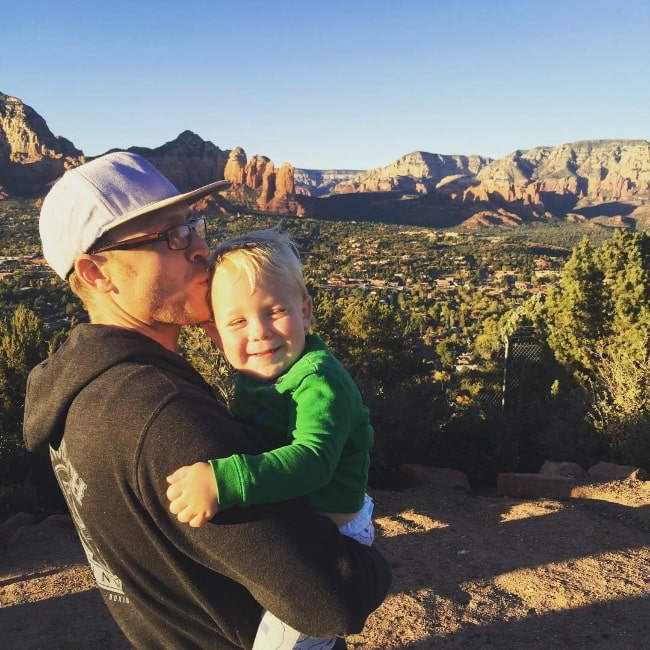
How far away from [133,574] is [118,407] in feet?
1.44

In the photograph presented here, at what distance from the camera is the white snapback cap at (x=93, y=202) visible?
1.45 m

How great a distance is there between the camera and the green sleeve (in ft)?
3.92

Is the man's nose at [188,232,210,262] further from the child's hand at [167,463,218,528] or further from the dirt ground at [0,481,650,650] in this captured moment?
the dirt ground at [0,481,650,650]

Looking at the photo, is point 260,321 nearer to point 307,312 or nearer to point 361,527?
point 307,312

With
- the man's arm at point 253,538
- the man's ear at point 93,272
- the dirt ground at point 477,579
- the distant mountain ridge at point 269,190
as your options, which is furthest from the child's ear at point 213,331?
the distant mountain ridge at point 269,190

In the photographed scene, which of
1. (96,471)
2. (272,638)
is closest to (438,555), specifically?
(272,638)

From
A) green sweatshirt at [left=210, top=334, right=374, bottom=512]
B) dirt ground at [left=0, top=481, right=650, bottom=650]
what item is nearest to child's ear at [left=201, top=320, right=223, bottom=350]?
green sweatshirt at [left=210, top=334, right=374, bottom=512]

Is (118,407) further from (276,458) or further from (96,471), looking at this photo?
(276,458)

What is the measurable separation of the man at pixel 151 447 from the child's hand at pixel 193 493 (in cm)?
3

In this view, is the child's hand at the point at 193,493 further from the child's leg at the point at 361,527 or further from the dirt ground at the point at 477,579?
the dirt ground at the point at 477,579

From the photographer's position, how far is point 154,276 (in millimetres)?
1553

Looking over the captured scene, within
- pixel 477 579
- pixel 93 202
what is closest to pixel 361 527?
pixel 93 202

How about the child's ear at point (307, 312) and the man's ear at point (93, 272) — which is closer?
the man's ear at point (93, 272)

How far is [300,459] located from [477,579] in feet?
16.1
